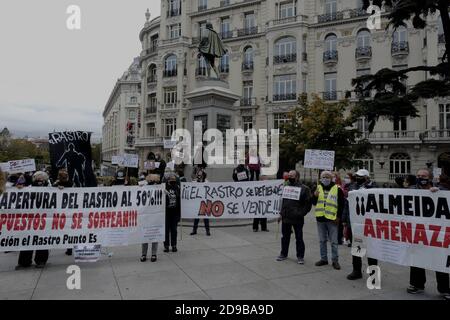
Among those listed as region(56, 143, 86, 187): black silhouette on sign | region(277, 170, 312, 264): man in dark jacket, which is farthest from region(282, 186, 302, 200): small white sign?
region(56, 143, 86, 187): black silhouette on sign

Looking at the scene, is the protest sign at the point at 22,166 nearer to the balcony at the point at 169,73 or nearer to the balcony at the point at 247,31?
the balcony at the point at 247,31

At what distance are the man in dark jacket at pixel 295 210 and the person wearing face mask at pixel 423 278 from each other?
84.5 inches

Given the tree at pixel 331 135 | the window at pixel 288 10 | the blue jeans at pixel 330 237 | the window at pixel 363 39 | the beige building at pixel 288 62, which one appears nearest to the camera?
the blue jeans at pixel 330 237

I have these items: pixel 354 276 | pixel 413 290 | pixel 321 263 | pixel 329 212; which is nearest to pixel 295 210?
pixel 329 212

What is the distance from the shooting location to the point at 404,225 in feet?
19.1

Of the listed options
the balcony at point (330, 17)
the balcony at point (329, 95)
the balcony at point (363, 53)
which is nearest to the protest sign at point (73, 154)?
the balcony at point (329, 95)

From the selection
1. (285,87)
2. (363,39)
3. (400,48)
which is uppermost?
(363,39)

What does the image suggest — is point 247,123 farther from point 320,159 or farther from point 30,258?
point 30,258

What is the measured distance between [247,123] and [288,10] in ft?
43.9

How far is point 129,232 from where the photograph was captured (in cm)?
739

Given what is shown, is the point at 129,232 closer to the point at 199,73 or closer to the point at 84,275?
the point at 84,275

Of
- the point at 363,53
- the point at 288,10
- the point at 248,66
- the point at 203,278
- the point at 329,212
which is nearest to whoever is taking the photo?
the point at 203,278

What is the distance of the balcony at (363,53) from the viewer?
3419cm

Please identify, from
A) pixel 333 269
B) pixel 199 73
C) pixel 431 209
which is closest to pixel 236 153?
pixel 333 269
